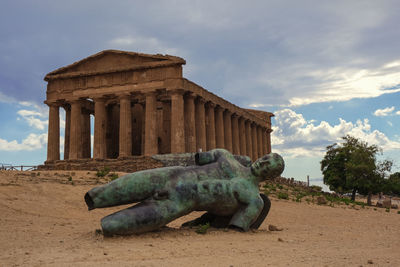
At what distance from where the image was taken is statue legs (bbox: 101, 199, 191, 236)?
7602 millimetres

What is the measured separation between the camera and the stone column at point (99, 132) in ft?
118

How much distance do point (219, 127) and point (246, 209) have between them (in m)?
33.4

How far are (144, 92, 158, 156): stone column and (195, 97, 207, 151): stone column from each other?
446cm

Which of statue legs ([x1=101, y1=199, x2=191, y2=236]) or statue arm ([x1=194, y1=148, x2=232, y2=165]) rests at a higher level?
statue arm ([x1=194, y1=148, x2=232, y2=165])

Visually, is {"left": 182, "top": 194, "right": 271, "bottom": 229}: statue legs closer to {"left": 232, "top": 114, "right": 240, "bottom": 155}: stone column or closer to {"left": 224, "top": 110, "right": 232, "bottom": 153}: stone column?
{"left": 224, "top": 110, "right": 232, "bottom": 153}: stone column

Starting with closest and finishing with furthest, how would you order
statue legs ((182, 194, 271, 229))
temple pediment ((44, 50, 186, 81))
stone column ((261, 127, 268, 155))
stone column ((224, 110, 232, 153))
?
statue legs ((182, 194, 271, 229)) < temple pediment ((44, 50, 186, 81)) < stone column ((224, 110, 232, 153)) < stone column ((261, 127, 268, 155))

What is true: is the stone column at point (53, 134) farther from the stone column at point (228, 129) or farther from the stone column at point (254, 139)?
the stone column at point (254, 139)

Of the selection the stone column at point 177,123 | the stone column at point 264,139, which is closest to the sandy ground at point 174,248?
the stone column at point 177,123

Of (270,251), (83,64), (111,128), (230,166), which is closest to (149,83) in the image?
(83,64)

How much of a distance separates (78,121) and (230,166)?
31.4 meters

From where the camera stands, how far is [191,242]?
24.8ft

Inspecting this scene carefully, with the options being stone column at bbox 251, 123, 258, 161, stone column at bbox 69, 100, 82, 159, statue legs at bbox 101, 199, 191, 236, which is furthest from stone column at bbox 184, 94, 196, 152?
statue legs at bbox 101, 199, 191, 236

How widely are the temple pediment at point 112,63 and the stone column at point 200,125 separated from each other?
17.6 ft

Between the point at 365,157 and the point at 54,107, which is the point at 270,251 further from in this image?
the point at 365,157
